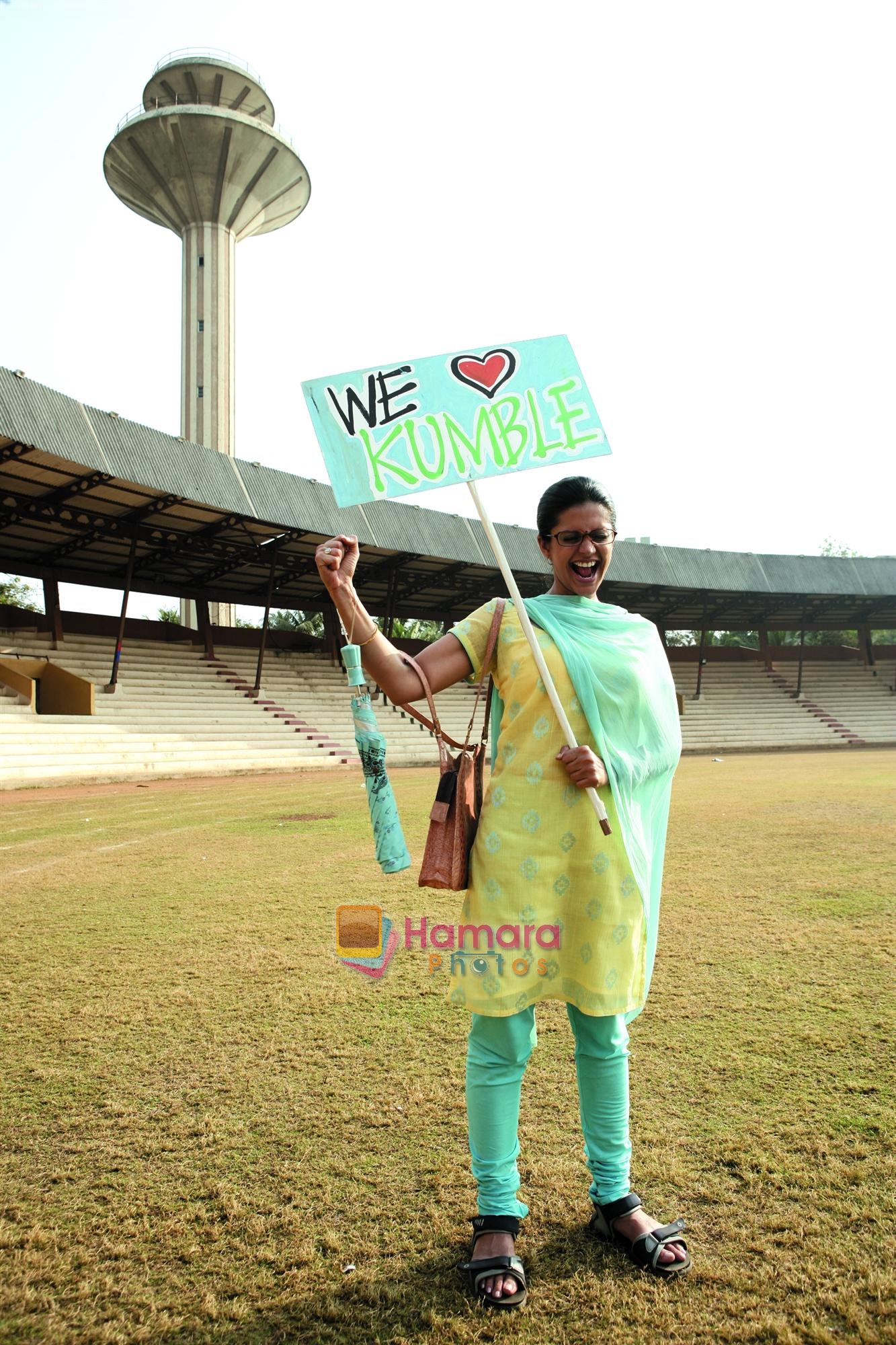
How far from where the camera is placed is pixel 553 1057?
2844 millimetres

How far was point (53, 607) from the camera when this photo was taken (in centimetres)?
2197

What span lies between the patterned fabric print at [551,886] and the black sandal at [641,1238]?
423 millimetres

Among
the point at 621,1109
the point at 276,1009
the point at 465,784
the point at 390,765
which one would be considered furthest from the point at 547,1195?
the point at 390,765

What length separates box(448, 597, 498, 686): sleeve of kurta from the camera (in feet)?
6.84

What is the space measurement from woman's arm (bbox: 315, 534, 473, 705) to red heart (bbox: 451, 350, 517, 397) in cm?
65

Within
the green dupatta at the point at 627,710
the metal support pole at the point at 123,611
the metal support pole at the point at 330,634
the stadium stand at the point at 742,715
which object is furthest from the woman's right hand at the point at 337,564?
the metal support pole at the point at 330,634

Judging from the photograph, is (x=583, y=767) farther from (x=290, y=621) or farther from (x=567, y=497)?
(x=290, y=621)

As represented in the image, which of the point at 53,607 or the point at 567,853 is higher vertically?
the point at 53,607

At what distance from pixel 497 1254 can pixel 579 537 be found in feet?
5.22

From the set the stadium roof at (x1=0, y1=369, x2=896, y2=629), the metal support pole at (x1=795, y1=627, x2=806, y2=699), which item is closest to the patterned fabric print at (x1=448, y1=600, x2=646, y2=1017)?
the stadium roof at (x1=0, y1=369, x2=896, y2=629)

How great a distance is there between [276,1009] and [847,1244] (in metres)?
2.16

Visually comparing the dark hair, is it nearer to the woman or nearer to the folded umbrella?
the woman

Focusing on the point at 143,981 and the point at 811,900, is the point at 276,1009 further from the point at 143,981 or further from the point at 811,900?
the point at 811,900

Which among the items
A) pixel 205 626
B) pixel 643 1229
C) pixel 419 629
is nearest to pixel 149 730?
pixel 205 626
